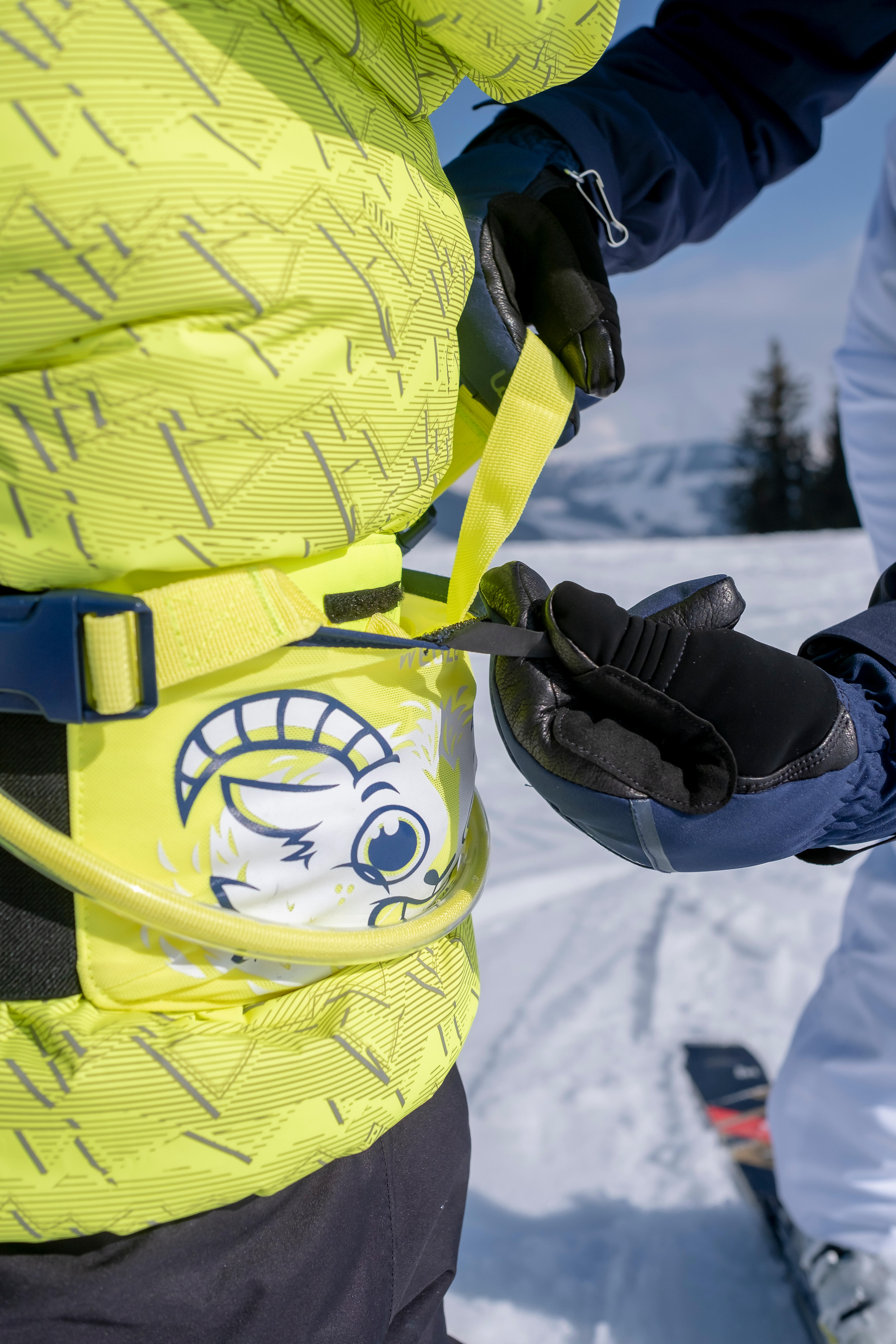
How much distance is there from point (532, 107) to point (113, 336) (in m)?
0.56

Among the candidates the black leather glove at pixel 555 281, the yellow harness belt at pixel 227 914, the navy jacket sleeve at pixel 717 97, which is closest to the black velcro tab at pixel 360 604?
the yellow harness belt at pixel 227 914

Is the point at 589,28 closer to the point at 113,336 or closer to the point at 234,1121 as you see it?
the point at 113,336

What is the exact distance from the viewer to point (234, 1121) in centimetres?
46

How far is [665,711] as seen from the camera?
1.86 feet

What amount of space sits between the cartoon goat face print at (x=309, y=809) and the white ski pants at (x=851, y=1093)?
84 cm

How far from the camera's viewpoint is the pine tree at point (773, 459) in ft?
42.8

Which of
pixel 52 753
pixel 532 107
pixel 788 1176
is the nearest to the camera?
pixel 52 753

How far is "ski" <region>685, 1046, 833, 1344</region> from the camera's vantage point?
1133 millimetres

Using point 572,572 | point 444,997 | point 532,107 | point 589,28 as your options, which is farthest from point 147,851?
point 572,572

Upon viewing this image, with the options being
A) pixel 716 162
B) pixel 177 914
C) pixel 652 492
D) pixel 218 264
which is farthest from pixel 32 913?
pixel 652 492

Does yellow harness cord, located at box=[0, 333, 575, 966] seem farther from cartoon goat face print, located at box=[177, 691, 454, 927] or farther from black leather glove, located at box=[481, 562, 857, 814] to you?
black leather glove, located at box=[481, 562, 857, 814]

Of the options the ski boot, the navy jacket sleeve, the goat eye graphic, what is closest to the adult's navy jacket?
the navy jacket sleeve

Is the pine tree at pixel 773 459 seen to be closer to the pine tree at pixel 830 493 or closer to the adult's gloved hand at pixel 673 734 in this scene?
the pine tree at pixel 830 493

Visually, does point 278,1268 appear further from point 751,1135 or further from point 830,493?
point 830,493
